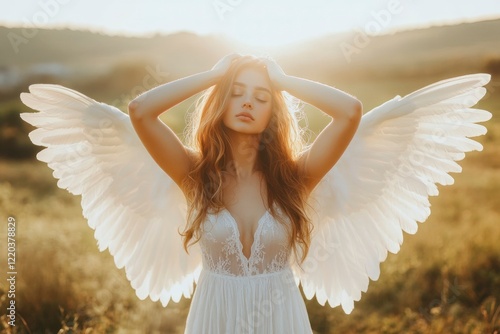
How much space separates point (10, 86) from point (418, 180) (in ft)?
44.4

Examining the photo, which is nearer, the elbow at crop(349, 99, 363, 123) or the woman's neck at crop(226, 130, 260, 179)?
the elbow at crop(349, 99, 363, 123)

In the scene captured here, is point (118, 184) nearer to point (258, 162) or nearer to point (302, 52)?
point (258, 162)

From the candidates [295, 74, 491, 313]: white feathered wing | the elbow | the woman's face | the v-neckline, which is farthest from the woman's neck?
the elbow

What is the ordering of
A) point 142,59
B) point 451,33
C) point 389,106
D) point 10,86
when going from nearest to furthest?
point 389,106 < point 10,86 < point 451,33 < point 142,59

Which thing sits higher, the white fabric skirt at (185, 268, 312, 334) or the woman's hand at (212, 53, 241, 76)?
the woman's hand at (212, 53, 241, 76)

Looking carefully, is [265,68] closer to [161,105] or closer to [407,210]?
[161,105]

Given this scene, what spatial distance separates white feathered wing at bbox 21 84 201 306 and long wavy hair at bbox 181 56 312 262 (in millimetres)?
339

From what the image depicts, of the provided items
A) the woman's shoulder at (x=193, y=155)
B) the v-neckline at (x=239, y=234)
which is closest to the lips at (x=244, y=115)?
the woman's shoulder at (x=193, y=155)

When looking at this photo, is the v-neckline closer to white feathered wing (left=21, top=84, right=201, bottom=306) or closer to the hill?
white feathered wing (left=21, top=84, right=201, bottom=306)

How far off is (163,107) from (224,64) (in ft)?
1.13

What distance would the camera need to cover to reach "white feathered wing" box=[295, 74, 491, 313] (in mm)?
2822

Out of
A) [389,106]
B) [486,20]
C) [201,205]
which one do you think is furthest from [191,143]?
[486,20]

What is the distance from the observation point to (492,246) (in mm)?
7289

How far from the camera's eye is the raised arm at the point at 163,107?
246 cm
